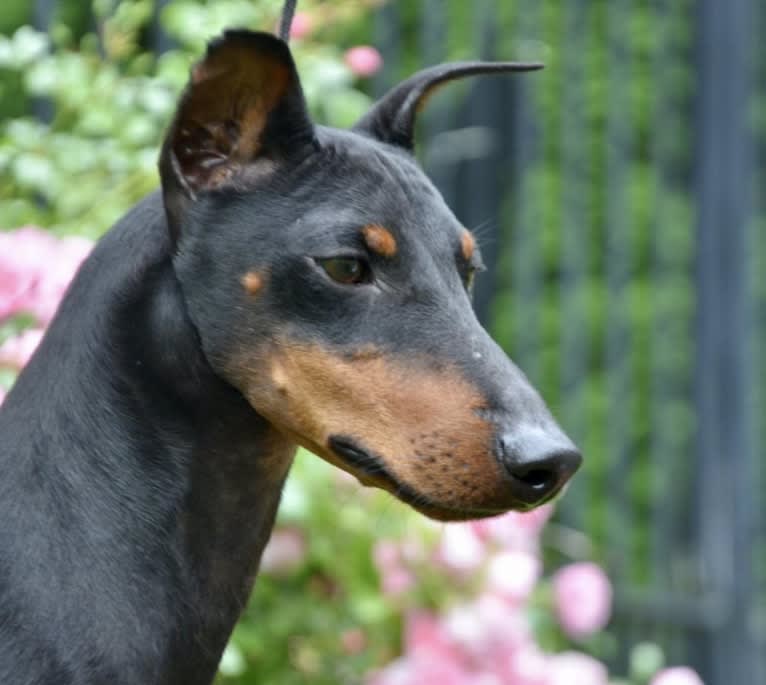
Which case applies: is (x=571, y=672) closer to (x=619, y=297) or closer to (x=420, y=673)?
(x=420, y=673)

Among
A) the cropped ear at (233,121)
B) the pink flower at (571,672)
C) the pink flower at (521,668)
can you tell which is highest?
the cropped ear at (233,121)

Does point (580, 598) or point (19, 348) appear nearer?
point (19, 348)

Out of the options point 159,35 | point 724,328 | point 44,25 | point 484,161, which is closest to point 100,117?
point 44,25

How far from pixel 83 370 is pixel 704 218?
4.27m

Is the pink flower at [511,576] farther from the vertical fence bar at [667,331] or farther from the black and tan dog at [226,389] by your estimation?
the vertical fence bar at [667,331]

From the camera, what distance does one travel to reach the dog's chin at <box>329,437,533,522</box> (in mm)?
2354

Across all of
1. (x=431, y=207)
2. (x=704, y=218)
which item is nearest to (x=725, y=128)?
(x=704, y=218)

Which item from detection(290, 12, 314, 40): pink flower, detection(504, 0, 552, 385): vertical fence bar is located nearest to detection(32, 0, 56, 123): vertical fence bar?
detection(290, 12, 314, 40): pink flower

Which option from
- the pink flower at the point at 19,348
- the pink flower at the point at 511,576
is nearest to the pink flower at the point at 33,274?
the pink flower at the point at 19,348

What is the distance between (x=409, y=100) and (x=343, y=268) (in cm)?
46

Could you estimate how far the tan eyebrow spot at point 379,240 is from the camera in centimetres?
244

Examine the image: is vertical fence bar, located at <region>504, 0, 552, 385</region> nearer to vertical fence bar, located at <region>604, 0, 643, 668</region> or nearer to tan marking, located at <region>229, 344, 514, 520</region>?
vertical fence bar, located at <region>604, 0, 643, 668</region>

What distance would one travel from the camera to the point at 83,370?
8.16ft

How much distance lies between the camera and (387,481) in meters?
2.39
